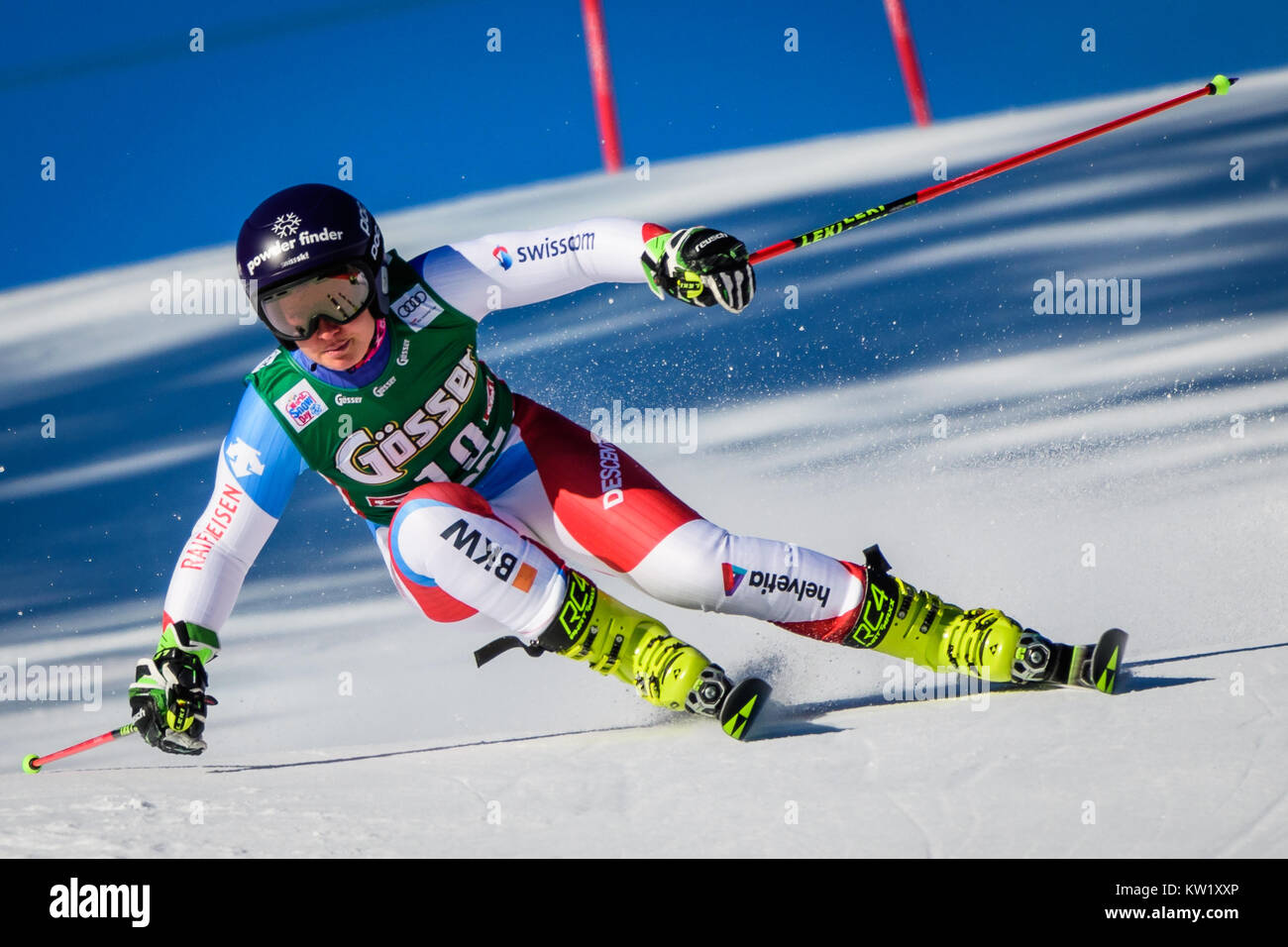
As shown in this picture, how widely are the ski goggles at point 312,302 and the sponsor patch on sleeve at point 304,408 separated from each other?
0.39 feet

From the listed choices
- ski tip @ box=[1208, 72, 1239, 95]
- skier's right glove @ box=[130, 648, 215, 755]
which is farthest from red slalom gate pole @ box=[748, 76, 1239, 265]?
skier's right glove @ box=[130, 648, 215, 755]

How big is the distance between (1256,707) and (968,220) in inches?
202

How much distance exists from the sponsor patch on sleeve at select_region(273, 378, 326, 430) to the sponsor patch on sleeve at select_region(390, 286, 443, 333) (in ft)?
0.78

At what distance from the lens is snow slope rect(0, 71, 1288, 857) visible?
2.27 m

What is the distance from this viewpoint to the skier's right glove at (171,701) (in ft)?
9.24

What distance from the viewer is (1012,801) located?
2117 mm

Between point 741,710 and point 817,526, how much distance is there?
5.86 feet

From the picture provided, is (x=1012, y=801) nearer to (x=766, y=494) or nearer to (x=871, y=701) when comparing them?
(x=871, y=701)

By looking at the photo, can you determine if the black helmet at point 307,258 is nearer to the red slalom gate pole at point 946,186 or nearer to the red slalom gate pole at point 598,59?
the red slalom gate pole at point 946,186
